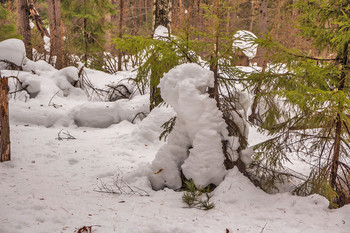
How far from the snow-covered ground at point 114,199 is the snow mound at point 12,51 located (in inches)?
121

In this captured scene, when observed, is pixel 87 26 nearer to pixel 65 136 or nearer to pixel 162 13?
pixel 162 13

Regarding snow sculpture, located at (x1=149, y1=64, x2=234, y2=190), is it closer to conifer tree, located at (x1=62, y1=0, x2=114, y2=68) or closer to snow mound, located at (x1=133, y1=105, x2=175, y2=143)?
snow mound, located at (x1=133, y1=105, x2=175, y2=143)

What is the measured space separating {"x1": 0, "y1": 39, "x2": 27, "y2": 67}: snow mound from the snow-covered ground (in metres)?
3.08

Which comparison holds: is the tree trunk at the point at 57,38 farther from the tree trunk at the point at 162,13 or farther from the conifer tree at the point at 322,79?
the conifer tree at the point at 322,79

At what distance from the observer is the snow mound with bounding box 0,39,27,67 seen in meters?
7.65

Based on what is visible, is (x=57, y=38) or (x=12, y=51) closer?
(x=12, y=51)

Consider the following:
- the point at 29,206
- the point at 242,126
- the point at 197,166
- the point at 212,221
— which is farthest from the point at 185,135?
the point at 29,206

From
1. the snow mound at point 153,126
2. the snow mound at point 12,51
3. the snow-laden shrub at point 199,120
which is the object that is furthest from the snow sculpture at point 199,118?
the snow mound at point 12,51

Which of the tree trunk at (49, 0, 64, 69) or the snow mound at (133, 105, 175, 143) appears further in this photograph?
the tree trunk at (49, 0, 64, 69)

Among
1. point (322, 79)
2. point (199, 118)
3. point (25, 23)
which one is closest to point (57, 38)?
point (25, 23)

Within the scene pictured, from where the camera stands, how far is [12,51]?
777 cm

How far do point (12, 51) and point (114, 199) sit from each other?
6596 mm

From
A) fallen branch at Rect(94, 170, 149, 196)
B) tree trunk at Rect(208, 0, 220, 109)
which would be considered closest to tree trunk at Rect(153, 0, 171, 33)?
tree trunk at Rect(208, 0, 220, 109)

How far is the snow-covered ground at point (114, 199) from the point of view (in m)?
2.65
